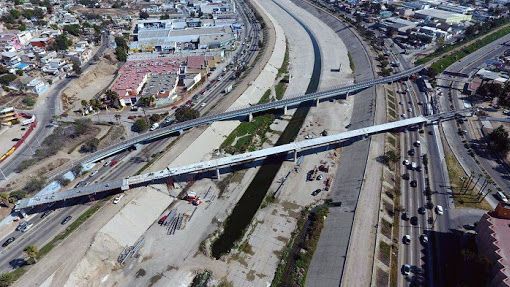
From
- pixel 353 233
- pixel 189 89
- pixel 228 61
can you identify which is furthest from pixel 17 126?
pixel 353 233

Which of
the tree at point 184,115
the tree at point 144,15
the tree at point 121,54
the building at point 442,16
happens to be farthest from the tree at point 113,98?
the building at point 442,16

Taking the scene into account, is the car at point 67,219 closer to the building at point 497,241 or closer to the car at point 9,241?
the car at point 9,241

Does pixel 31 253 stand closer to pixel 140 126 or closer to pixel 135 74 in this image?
pixel 140 126

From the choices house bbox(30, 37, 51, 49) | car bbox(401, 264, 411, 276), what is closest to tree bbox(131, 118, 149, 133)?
car bbox(401, 264, 411, 276)

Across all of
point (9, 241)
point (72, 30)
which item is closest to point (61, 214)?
point (9, 241)

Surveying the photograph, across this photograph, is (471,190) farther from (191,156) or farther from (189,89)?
(189,89)
